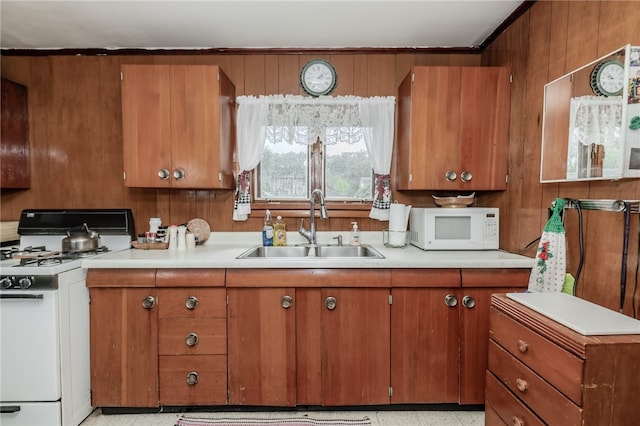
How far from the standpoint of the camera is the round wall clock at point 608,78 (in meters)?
1.39

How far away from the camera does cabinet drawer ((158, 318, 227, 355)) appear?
1969 mm

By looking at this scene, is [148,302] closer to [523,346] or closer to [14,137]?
[14,137]

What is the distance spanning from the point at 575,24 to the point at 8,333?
331 cm

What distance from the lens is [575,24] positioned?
167 cm

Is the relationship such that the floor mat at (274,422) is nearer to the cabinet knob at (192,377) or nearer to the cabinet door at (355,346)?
the cabinet door at (355,346)

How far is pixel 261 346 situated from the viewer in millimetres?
1978

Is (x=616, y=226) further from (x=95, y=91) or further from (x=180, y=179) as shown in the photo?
(x=95, y=91)

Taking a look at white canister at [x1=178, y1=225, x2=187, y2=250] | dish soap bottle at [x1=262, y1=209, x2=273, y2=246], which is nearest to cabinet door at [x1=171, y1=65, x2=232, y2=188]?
white canister at [x1=178, y1=225, x2=187, y2=250]

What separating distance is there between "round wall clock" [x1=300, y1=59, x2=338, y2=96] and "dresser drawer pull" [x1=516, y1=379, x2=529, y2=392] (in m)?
2.17

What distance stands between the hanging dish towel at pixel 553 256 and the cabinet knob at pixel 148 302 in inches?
83.7

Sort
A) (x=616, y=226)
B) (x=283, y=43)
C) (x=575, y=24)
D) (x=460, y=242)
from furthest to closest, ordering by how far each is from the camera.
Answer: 1. (x=283, y=43)
2. (x=460, y=242)
3. (x=575, y=24)
4. (x=616, y=226)

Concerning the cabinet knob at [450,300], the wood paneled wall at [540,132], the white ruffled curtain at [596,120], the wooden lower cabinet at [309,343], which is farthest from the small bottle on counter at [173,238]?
the white ruffled curtain at [596,120]

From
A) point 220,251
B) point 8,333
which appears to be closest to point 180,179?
point 220,251

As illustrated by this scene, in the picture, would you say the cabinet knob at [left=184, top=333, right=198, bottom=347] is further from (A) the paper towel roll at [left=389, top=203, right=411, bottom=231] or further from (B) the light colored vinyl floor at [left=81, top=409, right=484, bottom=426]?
(A) the paper towel roll at [left=389, top=203, right=411, bottom=231]
